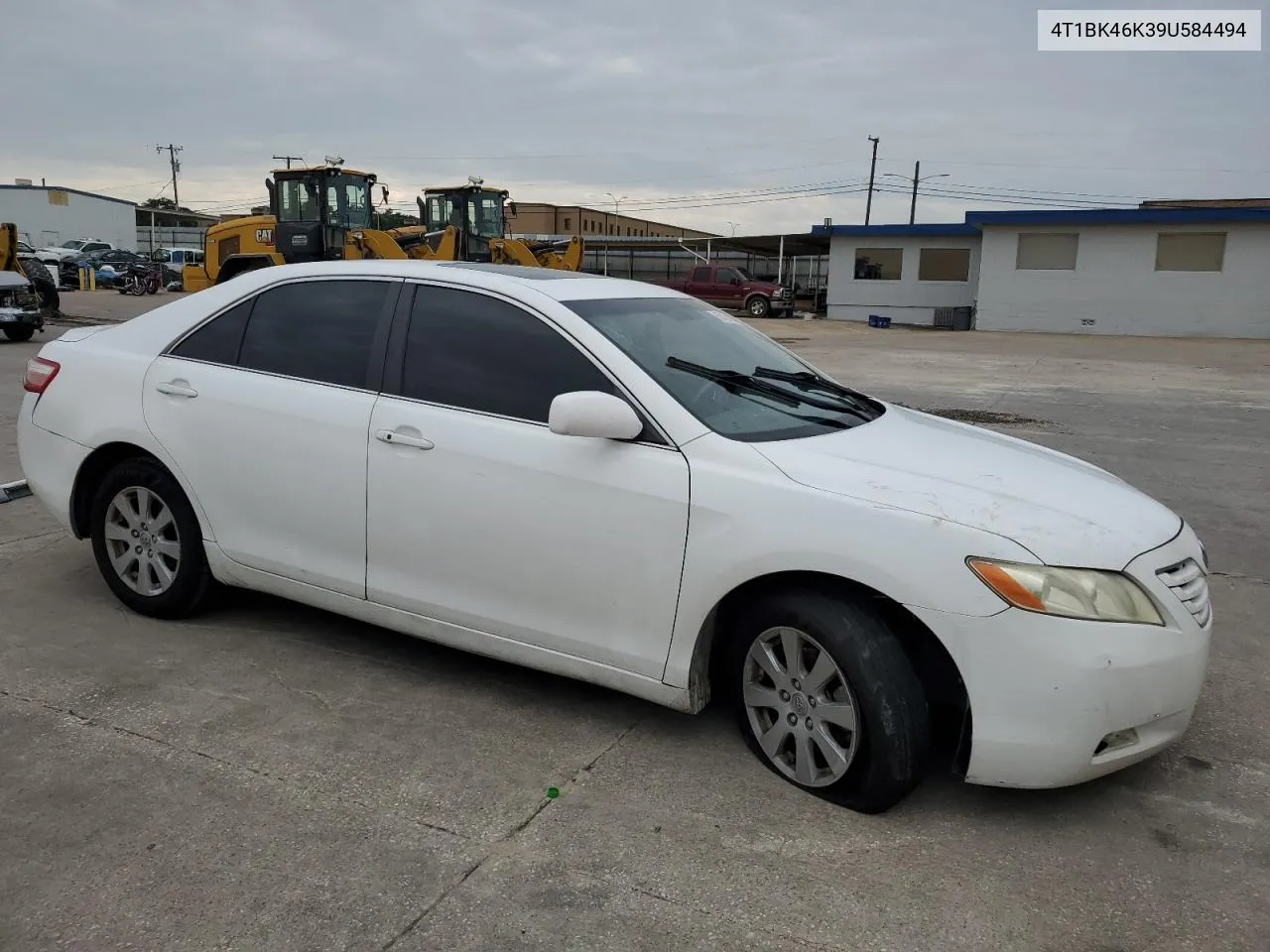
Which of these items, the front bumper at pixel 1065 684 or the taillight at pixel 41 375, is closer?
the front bumper at pixel 1065 684

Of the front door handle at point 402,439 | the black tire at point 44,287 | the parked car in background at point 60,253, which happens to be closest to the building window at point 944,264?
the black tire at point 44,287

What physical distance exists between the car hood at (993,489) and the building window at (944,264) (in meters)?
36.5

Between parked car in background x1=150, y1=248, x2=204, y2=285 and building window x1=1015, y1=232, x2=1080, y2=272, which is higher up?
building window x1=1015, y1=232, x2=1080, y2=272

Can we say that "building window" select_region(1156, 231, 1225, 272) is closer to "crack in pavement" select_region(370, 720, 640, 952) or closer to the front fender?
the front fender

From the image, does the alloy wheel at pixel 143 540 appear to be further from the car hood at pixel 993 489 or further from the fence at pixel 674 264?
the fence at pixel 674 264

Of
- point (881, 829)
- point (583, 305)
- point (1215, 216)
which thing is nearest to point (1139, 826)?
point (881, 829)

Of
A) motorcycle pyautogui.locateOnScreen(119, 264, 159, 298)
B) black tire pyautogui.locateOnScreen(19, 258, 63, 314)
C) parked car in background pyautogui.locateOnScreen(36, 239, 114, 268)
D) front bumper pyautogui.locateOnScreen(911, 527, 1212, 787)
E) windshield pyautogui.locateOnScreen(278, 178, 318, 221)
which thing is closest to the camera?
front bumper pyautogui.locateOnScreen(911, 527, 1212, 787)

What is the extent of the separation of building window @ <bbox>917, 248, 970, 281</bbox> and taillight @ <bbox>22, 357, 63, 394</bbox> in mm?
36894

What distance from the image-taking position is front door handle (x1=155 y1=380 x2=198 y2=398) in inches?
166

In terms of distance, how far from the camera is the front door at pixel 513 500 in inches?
128

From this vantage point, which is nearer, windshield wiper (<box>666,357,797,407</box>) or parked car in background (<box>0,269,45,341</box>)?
windshield wiper (<box>666,357,797,407</box>)

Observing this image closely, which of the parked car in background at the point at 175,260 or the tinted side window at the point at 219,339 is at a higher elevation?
the parked car in background at the point at 175,260

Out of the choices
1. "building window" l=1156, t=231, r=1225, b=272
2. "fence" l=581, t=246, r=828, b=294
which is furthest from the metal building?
"building window" l=1156, t=231, r=1225, b=272

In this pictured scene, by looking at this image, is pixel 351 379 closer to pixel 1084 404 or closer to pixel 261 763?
pixel 261 763
